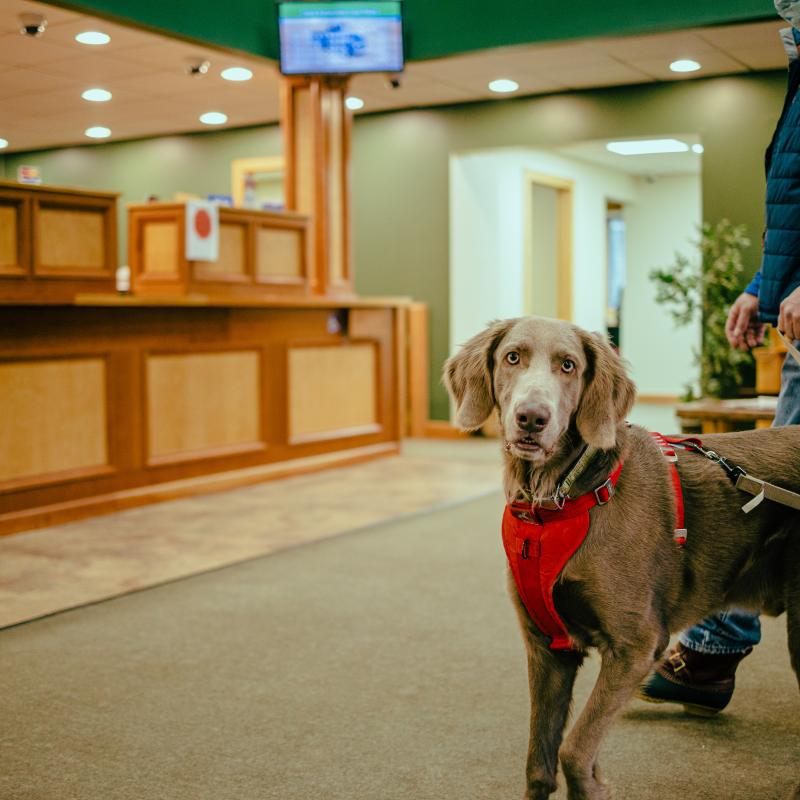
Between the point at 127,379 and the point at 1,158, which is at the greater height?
the point at 1,158

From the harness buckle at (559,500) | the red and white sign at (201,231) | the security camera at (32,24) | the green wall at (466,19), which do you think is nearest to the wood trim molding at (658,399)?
the green wall at (466,19)

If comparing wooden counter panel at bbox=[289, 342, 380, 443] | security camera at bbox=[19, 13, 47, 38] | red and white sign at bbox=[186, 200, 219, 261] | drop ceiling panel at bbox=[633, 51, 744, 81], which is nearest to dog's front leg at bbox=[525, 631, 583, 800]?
red and white sign at bbox=[186, 200, 219, 261]

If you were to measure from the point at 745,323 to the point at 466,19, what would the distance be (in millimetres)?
5155

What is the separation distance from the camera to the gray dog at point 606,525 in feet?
5.56

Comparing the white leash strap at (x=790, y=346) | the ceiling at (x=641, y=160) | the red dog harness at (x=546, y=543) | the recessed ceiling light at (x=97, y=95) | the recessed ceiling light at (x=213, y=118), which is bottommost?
the red dog harness at (x=546, y=543)

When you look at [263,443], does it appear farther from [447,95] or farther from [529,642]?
[529,642]

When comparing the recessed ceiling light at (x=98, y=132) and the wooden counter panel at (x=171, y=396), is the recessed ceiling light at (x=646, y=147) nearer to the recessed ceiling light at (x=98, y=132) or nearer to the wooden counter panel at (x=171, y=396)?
the wooden counter panel at (x=171, y=396)

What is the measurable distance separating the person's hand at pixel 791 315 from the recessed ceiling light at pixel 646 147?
27.9 feet

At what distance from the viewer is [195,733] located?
7.78 ft

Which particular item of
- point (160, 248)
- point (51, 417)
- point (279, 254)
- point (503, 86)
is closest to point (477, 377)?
point (51, 417)

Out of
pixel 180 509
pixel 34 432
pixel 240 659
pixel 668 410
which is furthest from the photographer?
pixel 668 410

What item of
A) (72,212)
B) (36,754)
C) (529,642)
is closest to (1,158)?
(72,212)

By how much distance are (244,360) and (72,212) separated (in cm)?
144

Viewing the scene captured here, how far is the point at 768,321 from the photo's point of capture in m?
2.20
